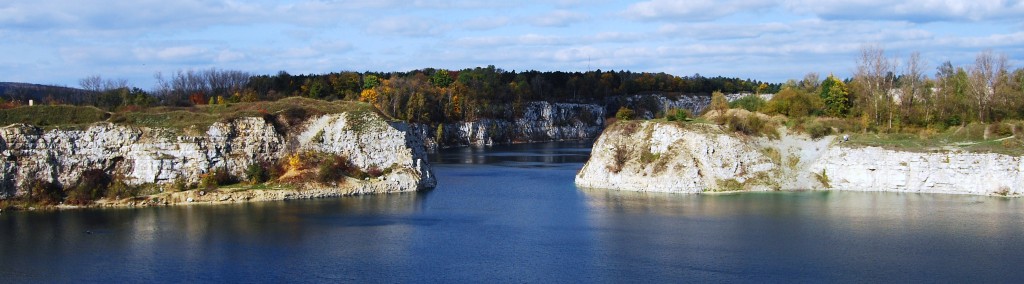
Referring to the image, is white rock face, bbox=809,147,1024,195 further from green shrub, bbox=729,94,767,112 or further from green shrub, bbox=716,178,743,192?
green shrub, bbox=729,94,767,112

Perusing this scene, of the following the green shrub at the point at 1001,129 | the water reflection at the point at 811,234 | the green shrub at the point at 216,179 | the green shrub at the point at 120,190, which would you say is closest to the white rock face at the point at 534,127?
the green shrub at the point at 216,179

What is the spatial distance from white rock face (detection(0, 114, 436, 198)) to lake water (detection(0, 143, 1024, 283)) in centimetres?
449

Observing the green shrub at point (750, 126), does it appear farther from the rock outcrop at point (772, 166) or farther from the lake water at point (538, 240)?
the lake water at point (538, 240)

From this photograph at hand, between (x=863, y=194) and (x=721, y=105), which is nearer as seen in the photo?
(x=863, y=194)

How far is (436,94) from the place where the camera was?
134 meters

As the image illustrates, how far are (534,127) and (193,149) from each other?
90752 millimetres

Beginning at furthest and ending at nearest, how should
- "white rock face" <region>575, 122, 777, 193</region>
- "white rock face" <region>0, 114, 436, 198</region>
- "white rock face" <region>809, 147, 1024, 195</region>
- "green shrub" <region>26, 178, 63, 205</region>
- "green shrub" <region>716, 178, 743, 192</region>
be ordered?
"white rock face" <region>575, 122, 777, 193</region>
"green shrub" <region>716, 178, 743, 192</region>
"white rock face" <region>0, 114, 436, 198</region>
"white rock face" <region>809, 147, 1024, 195</region>
"green shrub" <region>26, 178, 63, 205</region>

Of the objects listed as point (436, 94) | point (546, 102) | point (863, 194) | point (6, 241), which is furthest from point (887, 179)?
point (546, 102)

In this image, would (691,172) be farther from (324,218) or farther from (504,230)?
(324,218)

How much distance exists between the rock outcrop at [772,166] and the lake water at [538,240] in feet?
6.89

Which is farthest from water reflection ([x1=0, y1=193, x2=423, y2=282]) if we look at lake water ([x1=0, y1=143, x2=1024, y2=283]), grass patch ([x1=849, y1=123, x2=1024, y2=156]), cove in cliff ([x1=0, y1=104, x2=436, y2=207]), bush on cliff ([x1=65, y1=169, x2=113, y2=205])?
grass patch ([x1=849, y1=123, x2=1024, y2=156])

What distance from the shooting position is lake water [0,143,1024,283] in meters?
33.3

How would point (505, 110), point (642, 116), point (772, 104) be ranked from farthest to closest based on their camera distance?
point (642, 116) → point (505, 110) → point (772, 104)

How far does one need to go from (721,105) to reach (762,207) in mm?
18790
